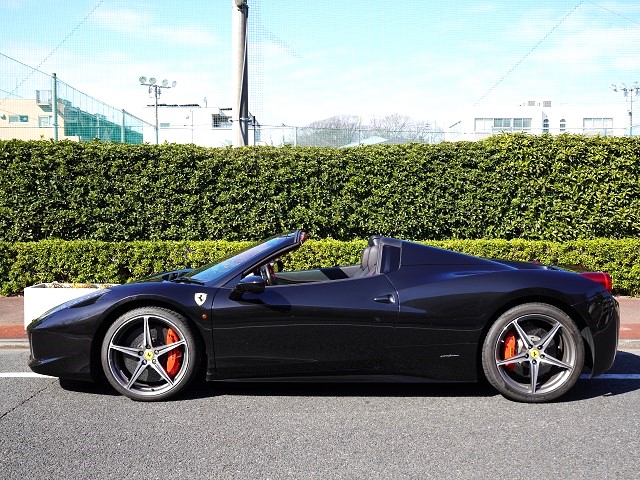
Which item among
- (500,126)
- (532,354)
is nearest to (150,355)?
(532,354)

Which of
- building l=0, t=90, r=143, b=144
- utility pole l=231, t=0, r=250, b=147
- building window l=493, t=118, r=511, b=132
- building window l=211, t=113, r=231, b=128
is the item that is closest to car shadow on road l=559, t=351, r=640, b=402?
building window l=493, t=118, r=511, b=132

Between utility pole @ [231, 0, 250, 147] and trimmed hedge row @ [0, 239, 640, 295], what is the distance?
3.04 metres

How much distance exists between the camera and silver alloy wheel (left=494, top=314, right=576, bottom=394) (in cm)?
462

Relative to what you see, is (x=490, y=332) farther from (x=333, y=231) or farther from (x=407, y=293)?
(x=333, y=231)

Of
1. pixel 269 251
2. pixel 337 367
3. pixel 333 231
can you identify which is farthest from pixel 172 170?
pixel 337 367

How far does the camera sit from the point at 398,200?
1009 centimetres

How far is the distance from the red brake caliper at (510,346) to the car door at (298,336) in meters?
0.83

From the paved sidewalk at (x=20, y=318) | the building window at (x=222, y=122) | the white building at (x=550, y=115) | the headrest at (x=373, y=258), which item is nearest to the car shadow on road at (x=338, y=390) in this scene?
the headrest at (x=373, y=258)

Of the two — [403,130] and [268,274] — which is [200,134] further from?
[268,274]

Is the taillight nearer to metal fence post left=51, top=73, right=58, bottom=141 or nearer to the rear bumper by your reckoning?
the rear bumper

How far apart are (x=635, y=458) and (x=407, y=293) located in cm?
172

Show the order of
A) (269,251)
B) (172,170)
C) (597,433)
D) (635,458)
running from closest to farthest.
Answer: (635,458) → (597,433) → (269,251) → (172,170)

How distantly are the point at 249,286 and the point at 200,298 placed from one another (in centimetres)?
39

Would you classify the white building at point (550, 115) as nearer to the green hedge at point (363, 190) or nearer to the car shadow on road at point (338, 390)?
the green hedge at point (363, 190)
